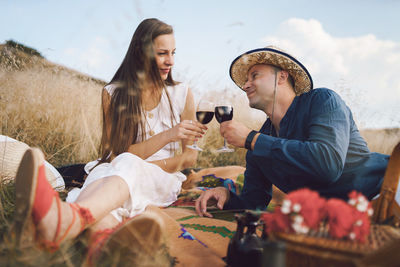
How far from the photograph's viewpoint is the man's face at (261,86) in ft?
8.48

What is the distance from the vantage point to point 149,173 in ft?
8.25

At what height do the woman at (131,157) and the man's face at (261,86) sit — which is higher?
the man's face at (261,86)

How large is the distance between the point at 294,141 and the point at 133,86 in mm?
1776

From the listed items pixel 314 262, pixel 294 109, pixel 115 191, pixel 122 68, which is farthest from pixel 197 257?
pixel 122 68

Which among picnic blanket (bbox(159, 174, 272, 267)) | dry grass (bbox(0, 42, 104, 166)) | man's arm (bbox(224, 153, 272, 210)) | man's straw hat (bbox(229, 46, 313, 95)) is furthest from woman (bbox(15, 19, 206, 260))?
dry grass (bbox(0, 42, 104, 166))

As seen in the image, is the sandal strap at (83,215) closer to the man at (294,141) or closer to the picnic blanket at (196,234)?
the picnic blanket at (196,234)

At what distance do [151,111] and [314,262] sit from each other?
245cm

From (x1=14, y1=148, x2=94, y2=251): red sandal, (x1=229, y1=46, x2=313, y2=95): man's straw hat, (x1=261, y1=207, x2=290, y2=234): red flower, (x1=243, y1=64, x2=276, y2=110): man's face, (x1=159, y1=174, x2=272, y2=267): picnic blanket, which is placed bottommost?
(x1=159, y1=174, x2=272, y2=267): picnic blanket

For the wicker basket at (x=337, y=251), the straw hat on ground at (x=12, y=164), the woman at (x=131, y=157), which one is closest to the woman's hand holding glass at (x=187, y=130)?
the woman at (x=131, y=157)

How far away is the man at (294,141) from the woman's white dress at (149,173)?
39 cm

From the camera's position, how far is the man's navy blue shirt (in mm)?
1980

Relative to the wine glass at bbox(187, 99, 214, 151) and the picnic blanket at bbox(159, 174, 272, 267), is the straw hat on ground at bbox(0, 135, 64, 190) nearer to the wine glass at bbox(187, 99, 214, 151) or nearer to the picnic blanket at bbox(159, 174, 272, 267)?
the picnic blanket at bbox(159, 174, 272, 267)

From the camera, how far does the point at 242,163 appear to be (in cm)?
559

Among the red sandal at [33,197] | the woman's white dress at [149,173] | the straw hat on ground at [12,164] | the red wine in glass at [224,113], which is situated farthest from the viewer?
the straw hat on ground at [12,164]
